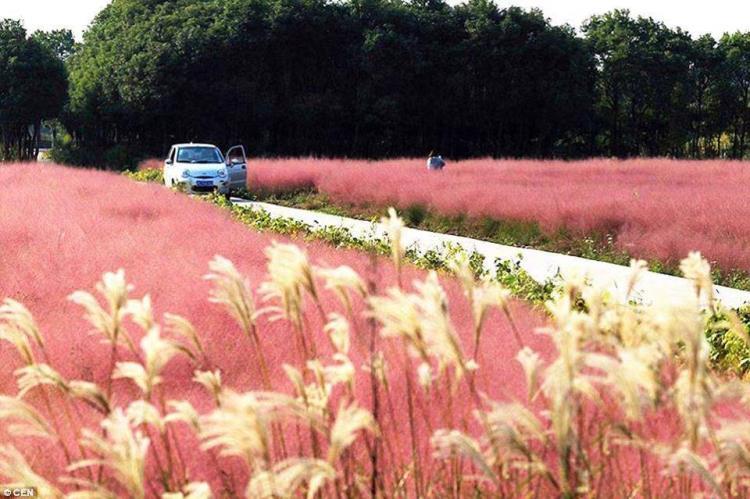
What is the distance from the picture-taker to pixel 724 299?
12141 millimetres

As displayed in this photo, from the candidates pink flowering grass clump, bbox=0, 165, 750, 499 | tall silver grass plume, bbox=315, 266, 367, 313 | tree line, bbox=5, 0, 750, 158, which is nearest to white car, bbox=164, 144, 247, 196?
pink flowering grass clump, bbox=0, 165, 750, 499

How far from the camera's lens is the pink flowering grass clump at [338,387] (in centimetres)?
237

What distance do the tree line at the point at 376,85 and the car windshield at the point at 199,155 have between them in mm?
30066

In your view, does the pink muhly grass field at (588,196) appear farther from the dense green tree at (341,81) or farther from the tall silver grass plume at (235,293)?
the dense green tree at (341,81)

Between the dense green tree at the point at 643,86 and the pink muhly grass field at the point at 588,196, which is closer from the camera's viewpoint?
the pink muhly grass field at the point at 588,196

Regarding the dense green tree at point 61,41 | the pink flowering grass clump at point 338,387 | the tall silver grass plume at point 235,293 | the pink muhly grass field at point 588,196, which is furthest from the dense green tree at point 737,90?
the dense green tree at point 61,41

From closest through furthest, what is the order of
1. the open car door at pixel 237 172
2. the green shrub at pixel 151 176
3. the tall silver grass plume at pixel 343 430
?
1. the tall silver grass plume at pixel 343 430
2. the open car door at pixel 237 172
3. the green shrub at pixel 151 176

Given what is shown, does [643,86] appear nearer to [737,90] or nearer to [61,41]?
[737,90]

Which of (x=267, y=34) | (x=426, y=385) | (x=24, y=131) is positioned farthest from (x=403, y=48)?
(x=426, y=385)

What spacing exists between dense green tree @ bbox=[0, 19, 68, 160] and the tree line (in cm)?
19

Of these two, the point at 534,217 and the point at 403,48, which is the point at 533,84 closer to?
the point at 403,48

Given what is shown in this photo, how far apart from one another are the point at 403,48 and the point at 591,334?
61.9 meters

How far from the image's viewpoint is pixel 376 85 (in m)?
63.0

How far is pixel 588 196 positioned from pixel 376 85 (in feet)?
142
